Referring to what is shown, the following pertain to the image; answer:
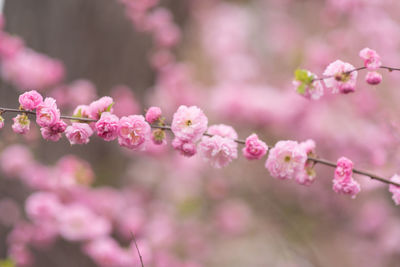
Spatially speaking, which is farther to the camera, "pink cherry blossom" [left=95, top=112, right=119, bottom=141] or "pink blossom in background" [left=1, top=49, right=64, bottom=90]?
"pink blossom in background" [left=1, top=49, right=64, bottom=90]

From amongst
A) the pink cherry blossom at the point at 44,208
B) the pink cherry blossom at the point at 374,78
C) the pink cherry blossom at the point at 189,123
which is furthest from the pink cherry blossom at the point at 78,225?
the pink cherry blossom at the point at 374,78

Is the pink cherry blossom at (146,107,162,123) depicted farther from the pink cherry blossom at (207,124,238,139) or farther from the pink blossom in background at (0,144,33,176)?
the pink blossom in background at (0,144,33,176)

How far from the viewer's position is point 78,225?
196cm

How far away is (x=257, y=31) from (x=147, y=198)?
3.29 metres

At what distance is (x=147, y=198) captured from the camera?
2.86 metres

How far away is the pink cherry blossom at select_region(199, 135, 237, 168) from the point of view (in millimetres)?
1102

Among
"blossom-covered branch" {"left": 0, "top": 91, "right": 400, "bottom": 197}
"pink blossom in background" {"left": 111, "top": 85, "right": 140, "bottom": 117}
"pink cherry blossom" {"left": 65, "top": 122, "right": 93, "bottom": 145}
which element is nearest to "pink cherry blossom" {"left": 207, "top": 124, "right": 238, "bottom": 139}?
"blossom-covered branch" {"left": 0, "top": 91, "right": 400, "bottom": 197}

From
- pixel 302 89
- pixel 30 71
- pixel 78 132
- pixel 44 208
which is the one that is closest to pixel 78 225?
pixel 44 208

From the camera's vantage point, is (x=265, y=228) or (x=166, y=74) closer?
(x=166, y=74)

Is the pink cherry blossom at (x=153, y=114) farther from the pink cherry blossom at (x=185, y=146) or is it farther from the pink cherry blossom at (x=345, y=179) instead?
the pink cherry blossom at (x=345, y=179)

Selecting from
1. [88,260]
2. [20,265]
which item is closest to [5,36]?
[20,265]

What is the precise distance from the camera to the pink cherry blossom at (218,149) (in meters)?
1.10

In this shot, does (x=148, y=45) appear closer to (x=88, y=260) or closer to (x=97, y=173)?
(x=97, y=173)

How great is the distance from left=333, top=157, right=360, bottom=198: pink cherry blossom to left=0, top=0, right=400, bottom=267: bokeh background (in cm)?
70
